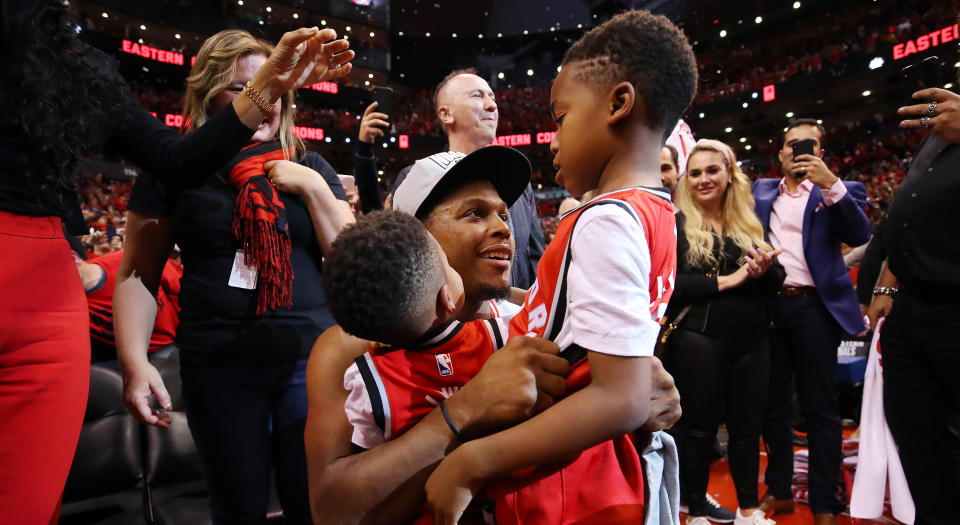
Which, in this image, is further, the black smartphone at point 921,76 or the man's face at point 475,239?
the black smartphone at point 921,76

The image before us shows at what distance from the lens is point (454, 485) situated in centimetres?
80

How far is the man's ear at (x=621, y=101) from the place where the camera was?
990mm

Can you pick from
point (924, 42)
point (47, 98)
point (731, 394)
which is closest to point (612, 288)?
point (47, 98)

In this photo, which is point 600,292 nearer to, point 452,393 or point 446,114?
point 452,393

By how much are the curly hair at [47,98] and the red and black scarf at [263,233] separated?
0.37 meters

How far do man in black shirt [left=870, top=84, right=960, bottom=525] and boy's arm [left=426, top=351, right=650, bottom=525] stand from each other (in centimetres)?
174

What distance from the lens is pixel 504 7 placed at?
28.9m

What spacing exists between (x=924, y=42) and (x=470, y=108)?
18926 millimetres

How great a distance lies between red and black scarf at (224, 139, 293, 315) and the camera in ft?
4.62

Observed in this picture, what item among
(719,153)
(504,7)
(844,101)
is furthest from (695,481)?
(504,7)

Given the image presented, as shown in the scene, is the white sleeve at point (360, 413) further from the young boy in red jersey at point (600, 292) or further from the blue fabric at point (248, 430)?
the blue fabric at point (248, 430)

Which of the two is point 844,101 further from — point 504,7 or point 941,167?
point 941,167

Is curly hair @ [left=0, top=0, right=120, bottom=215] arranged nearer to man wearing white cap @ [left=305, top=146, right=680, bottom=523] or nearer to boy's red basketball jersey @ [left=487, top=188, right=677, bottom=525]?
man wearing white cap @ [left=305, top=146, right=680, bottom=523]

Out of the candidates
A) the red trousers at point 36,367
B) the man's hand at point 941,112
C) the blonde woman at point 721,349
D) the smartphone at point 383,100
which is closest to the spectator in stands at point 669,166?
the blonde woman at point 721,349
